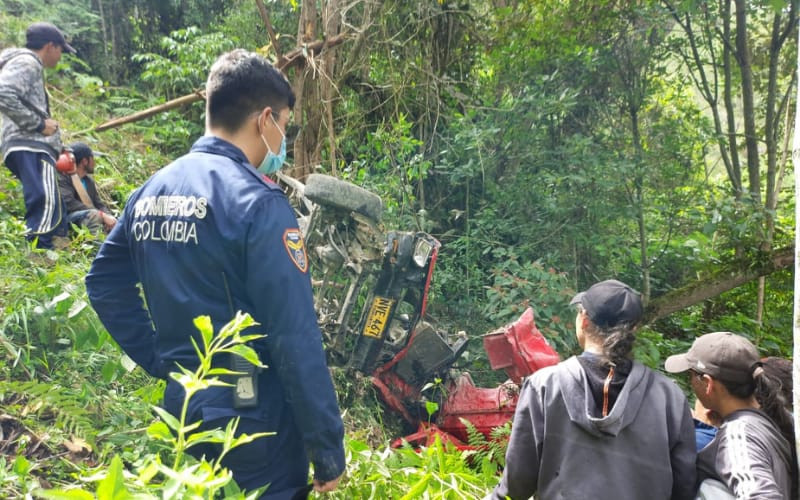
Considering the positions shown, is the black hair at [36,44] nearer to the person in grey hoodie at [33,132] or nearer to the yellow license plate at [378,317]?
the person in grey hoodie at [33,132]

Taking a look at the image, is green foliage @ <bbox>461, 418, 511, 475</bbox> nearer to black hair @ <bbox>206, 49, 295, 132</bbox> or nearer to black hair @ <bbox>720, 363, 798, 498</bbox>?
black hair @ <bbox>720, 363, 798, 498</bbox>

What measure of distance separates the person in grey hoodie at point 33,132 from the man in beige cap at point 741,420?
4.65 metres

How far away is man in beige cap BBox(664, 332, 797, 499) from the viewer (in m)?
1.89

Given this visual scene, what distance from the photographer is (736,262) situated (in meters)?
5.28

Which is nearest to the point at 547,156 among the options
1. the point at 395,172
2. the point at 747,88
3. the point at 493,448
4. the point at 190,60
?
the point at 395,172

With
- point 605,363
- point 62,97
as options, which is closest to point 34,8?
point 62,97

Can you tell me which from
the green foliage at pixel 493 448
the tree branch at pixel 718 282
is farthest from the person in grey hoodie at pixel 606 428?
the tree branch at pixel 718 282

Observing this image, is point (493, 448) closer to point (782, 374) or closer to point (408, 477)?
point (408, 477)

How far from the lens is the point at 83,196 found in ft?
18.1

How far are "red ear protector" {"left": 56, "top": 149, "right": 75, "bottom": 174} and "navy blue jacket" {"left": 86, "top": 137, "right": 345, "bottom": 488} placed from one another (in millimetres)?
3872

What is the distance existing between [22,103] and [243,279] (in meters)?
3.99

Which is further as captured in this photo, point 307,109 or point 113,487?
point 307,109

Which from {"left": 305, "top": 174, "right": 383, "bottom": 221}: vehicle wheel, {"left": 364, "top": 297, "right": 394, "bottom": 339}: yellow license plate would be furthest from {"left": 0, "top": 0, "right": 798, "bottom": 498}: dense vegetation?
{"left": 305, "top": 174, "right": 383, "bottom": 221}: vehicle wheel

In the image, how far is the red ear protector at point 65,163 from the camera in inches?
205
